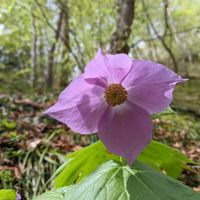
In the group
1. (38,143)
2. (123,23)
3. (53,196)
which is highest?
(123,23)

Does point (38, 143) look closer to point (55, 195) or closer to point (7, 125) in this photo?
point (7, 125)

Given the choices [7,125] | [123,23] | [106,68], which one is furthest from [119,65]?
[123,23]

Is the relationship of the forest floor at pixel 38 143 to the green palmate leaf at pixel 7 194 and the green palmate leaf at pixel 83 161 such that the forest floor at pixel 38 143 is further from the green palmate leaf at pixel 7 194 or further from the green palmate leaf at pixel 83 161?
the green palmate leaf at pixel 7 194

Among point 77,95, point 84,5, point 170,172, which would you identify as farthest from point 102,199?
point 84,5

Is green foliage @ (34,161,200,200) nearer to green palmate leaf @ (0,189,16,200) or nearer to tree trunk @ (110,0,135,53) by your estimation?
green palmate leaf @ (0,189,16,200)

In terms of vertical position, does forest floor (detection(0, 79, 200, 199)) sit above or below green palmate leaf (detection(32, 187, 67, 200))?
below

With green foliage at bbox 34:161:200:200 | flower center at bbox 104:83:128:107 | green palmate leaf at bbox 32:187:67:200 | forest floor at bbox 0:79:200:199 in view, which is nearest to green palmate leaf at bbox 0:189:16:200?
green palmate leaf at bbox 32:187:67:200
